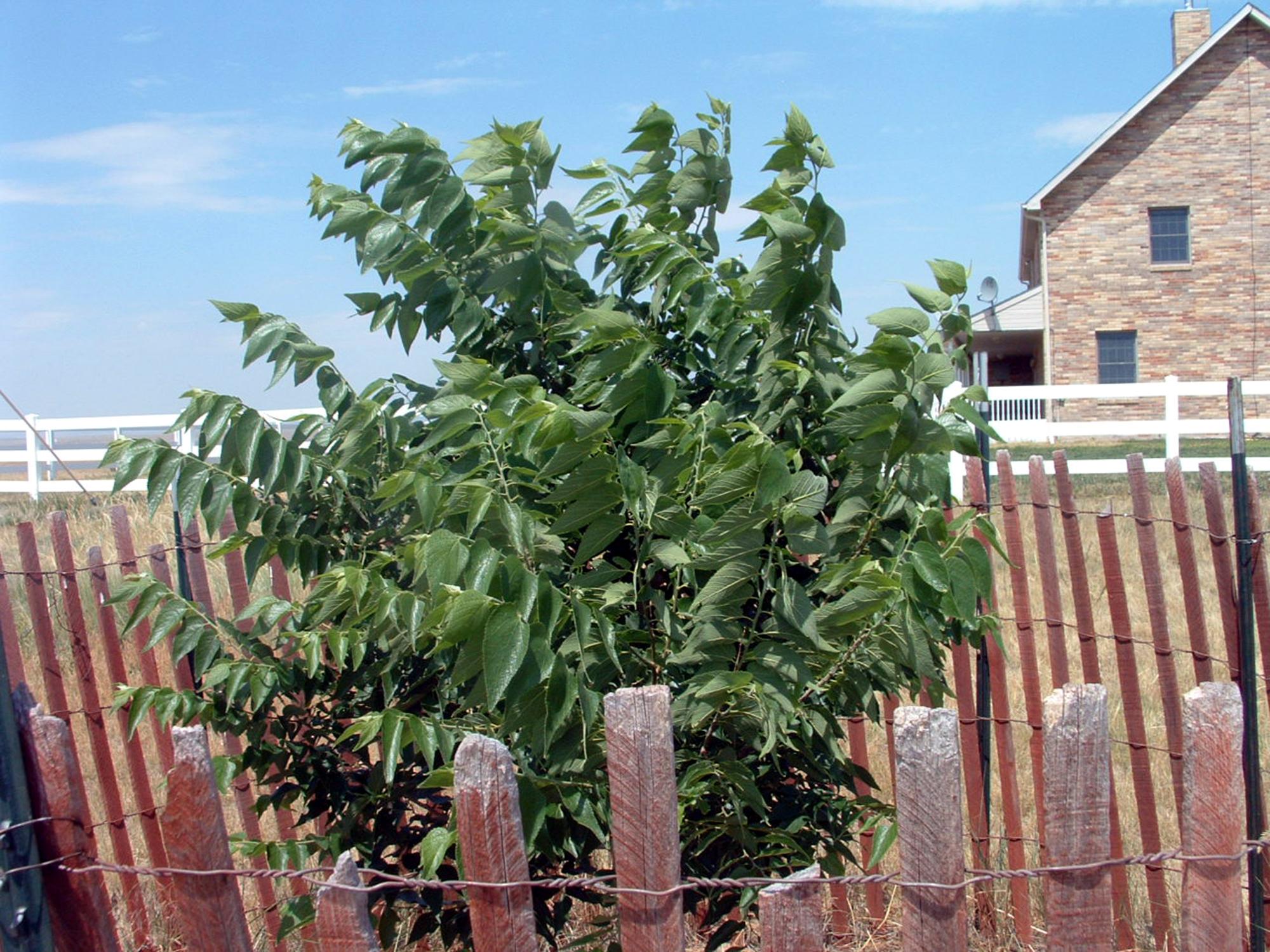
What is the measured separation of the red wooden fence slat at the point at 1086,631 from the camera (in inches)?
163

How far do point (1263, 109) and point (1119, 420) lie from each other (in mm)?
8224

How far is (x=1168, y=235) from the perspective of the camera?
27984 millimetres

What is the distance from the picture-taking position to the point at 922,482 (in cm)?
205

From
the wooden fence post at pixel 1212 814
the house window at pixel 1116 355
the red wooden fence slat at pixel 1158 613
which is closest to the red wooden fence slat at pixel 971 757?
the red wooden fence slat at pixel 1158 613

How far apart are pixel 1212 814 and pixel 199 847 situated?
5.47 ft

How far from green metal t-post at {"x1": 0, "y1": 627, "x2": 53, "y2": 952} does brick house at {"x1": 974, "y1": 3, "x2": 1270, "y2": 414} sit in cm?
2736

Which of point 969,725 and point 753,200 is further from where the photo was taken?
point 969,725

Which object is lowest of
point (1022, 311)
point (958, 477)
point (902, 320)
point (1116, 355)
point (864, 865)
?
point (864, 865)

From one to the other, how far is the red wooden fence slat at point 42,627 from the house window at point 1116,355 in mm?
27274

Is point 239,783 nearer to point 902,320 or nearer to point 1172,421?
point 902,320

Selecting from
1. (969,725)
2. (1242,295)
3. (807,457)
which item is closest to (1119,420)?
(1242,295)

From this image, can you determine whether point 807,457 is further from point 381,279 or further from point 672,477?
point 381,279

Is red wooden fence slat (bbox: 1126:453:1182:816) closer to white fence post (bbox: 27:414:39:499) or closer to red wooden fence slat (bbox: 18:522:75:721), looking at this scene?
red wooden fence slat (bbox: 18:522:75:721)

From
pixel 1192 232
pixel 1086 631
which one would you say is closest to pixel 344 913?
pixel 1086 631
